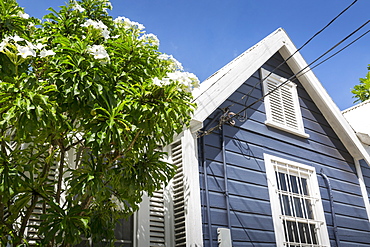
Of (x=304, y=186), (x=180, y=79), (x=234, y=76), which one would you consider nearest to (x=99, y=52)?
(x=180, y=79)

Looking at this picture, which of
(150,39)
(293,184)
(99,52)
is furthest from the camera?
(293,184)

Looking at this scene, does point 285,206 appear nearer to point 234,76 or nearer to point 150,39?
point 234,76

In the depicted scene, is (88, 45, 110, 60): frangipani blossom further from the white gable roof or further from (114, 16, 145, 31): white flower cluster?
the white gable roof

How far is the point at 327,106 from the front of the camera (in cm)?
798

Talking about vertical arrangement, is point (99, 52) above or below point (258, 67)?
below

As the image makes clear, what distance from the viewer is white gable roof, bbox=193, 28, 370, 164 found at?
6.16 m

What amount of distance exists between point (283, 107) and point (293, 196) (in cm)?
169

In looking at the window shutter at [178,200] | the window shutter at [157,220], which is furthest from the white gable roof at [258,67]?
the window shutter at [157,220]

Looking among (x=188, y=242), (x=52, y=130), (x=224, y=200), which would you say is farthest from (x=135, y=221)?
(x=52, y=130)

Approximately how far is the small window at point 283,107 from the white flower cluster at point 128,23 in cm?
348

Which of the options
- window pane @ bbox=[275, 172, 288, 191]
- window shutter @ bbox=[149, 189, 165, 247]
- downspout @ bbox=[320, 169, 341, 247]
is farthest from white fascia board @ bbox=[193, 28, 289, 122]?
downspout @ bbox=[320, 169, 341, 247]

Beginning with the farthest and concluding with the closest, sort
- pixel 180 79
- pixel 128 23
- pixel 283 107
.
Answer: pixel 283 107
pixel 128 23
pixel 180 79

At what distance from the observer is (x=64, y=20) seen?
4008mm

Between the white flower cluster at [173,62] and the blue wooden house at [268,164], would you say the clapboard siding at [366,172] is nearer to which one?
the blue wooden house at [268,164]
